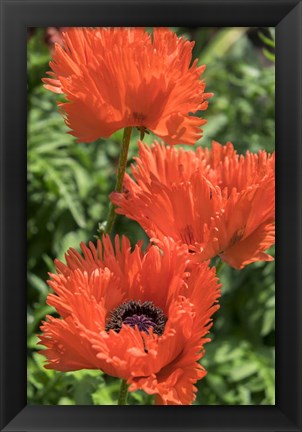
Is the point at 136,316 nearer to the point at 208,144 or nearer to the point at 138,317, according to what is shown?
the point at 138,317

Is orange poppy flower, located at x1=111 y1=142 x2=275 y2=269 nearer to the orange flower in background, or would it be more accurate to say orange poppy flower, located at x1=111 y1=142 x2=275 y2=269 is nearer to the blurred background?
the orange flower in background

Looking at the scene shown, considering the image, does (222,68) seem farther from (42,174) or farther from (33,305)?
(33,305)

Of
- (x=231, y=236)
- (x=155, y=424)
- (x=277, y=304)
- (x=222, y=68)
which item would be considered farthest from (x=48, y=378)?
(x=222, y=68)

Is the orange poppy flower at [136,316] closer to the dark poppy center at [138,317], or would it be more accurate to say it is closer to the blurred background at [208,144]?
the dark poppy center at [138,317]

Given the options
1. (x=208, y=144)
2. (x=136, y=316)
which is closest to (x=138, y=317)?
(x=136, y=316)

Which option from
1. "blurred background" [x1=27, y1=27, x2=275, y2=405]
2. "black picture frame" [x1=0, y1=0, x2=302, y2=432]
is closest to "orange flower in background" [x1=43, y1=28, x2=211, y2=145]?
"black picture frame" [x1=0, y1=0, x2=302, y2=432]
